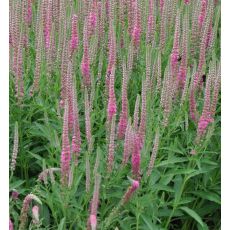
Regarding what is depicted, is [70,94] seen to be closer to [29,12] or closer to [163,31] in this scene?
[163,31]

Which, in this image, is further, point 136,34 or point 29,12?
point 29,12

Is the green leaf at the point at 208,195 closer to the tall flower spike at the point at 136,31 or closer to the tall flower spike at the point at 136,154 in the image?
the tall flower spike at the point at 136,154

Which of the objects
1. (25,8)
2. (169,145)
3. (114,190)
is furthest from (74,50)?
(114,190)

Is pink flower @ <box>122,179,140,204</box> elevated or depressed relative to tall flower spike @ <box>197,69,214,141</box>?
depressed

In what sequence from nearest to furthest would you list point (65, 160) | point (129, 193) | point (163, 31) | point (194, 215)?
point (129, 193) < point (65, 160) < point (194, 215) < point (163, 31)

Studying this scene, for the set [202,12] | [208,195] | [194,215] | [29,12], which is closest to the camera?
[194,215]

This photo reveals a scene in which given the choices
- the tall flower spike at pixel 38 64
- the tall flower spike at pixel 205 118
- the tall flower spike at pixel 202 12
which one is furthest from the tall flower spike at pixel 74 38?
the tall flower spike at pixel 205 118

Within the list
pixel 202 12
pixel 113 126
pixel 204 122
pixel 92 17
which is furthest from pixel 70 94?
pixel 202 12

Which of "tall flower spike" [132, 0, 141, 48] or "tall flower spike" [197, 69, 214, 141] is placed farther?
"tall flower spike" [132, 0, 141, 48]

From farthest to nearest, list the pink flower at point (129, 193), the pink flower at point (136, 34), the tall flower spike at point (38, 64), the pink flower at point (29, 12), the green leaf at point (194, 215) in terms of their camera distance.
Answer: the pink flower at point (29, 12)
the pink flower at point (136, 34)
the tall flower spike at point (38, 64)
the green leaf at point (194, 215)
the pink flower at point (129, 193)

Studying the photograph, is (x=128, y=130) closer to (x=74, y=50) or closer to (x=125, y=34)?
(x=74, y=50)

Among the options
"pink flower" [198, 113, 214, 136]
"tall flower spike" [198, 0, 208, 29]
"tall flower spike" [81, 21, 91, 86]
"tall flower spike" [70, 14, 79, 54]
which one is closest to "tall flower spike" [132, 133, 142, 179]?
"pink flower" [198, 113, 214, 136]

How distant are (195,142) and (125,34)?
1.33 metres

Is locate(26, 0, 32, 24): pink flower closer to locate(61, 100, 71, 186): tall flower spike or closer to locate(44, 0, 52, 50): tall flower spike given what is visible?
locate(44, 0, 52, 50): tall flower spike
